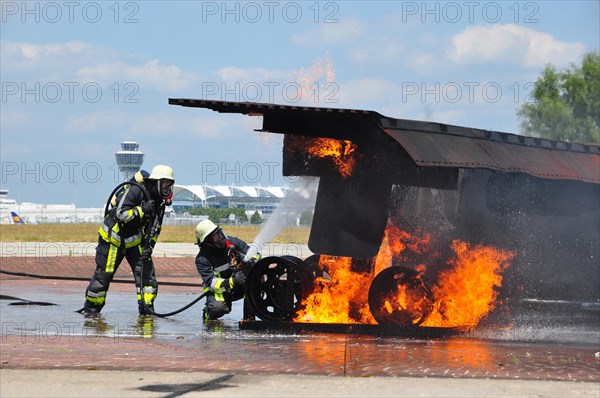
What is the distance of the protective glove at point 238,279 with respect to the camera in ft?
40.2

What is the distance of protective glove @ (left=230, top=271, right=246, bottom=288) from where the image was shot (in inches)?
483

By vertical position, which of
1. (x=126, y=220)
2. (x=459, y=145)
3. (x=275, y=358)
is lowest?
(x=275, y=358)

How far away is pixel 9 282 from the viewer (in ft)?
64.1

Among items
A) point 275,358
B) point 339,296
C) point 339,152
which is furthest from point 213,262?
point 275,358

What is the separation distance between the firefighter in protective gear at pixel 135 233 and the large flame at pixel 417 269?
243cm

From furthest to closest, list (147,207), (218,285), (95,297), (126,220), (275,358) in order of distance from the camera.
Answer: (95,297), (147,207), (126,220), (218,285), (275,358)

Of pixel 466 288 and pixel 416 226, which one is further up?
pixel 416 226

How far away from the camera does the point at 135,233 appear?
43.0 feet

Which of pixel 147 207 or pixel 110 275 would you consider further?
pixel 110 275

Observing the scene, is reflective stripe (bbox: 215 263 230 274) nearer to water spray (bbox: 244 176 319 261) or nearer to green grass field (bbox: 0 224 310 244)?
water spray (bbox: 244 176 319 261)

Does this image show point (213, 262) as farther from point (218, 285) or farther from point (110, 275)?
point (110, 275)

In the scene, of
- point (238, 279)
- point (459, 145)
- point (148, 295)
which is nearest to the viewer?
point (459, 145)

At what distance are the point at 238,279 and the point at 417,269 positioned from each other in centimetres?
222

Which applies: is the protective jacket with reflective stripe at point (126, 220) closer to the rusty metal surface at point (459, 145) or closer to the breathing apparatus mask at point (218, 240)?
the breathing apparatus mask at point (218, 240)
